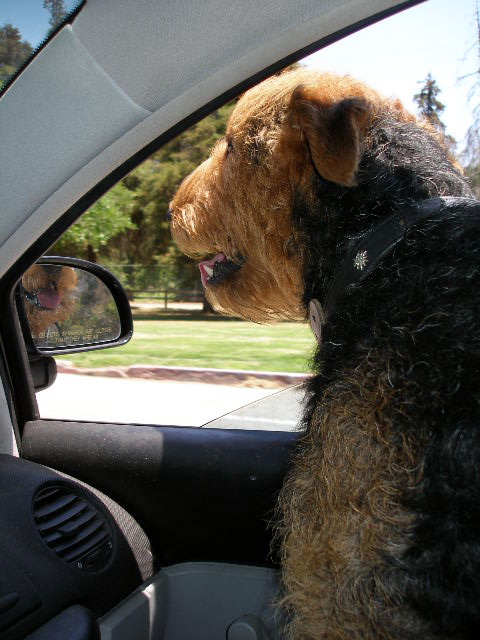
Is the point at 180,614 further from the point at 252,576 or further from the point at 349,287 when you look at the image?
the point at 349,287

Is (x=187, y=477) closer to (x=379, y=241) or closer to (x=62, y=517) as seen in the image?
(x=62, y=517)

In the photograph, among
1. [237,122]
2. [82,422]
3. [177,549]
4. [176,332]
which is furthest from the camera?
[176,332]

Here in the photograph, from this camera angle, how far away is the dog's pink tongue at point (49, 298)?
2.49 m

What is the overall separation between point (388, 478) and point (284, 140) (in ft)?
3.79

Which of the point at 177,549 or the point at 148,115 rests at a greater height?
the point at 148,115

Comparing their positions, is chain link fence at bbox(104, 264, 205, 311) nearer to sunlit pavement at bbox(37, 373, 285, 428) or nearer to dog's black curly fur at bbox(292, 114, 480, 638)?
sunlit pavement at bbox(37, 373, 285, 428)

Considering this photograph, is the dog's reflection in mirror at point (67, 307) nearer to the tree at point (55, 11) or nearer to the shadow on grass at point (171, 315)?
the tree at point (55, 11)

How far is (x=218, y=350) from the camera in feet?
22.5

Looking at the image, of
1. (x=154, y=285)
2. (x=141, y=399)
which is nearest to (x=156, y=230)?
(x=154, y=285)

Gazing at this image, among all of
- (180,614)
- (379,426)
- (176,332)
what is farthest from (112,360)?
(379,426)

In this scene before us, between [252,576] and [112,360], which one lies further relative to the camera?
[112,360]

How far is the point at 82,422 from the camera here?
8.14ft

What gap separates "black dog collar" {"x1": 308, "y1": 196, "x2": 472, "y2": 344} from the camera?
58.4 inches

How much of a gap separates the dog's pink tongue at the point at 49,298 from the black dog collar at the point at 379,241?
1.46m
